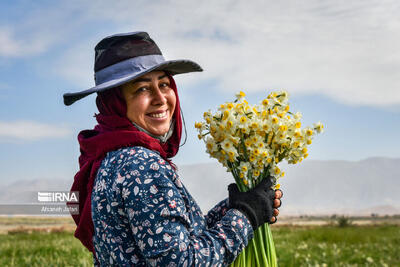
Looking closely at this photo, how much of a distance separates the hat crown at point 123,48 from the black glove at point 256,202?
3.57 ft

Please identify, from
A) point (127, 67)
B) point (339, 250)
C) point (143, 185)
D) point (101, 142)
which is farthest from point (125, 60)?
point (339, 250)

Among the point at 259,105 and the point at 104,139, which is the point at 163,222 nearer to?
the point at 104,139

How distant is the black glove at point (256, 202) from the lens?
2574 millimetres

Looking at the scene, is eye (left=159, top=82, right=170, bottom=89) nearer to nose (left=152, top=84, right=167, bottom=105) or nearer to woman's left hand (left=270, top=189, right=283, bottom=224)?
nose (left=152, top=84, right=167, bottom=105)

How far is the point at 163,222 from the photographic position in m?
2.19

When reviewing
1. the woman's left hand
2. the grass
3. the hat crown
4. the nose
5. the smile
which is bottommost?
the grass

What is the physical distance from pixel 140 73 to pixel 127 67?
0.65 ft

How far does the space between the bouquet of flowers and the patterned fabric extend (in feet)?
1.06

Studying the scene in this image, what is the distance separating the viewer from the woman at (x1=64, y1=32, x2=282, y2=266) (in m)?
2.22

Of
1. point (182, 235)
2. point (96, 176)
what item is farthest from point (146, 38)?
point (182, 235)

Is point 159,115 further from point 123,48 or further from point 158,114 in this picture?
point 123,48

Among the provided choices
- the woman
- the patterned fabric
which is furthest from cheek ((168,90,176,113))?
the patterned fabric

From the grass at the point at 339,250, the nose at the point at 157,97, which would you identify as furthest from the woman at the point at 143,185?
the grass at the point at 339,250

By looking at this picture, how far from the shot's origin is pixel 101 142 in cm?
263
